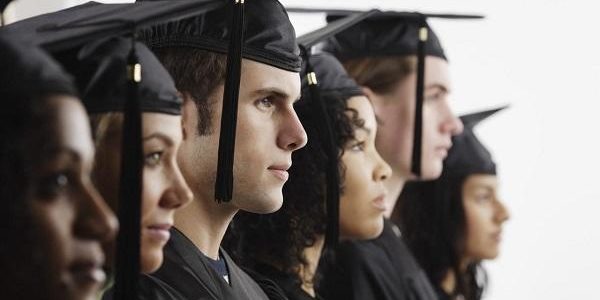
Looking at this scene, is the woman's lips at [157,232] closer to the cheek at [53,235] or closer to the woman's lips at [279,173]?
the cheek at [53,235]

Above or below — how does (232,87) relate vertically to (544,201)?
above

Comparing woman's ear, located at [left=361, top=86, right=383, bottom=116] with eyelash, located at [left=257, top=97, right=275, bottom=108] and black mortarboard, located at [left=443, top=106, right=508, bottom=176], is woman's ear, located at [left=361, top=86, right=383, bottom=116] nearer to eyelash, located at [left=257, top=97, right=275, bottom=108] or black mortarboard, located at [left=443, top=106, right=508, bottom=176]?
black mortarboard, located at [left=443, top=106, right=508, bottom=176]

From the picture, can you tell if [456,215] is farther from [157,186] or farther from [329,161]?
[157,186]

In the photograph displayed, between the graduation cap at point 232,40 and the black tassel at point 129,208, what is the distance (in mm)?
385

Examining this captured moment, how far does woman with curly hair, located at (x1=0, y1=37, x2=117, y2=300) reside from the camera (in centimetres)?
146

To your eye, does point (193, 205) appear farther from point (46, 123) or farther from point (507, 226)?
point (507, 226)

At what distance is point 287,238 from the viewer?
2.53 meters

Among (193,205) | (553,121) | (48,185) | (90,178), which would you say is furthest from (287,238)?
(553,121)

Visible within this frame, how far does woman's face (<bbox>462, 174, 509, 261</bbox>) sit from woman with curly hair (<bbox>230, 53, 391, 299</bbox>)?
0.85 metres

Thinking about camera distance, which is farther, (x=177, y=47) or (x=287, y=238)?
(x=287, y=238)

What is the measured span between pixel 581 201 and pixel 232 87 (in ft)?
10.4

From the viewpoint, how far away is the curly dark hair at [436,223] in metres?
3.52

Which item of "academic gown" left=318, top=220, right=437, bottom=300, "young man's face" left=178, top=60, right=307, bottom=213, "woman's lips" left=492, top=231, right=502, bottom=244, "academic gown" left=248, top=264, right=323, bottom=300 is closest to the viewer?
"young man's face" left=178, top=60, right=307, bottom=213

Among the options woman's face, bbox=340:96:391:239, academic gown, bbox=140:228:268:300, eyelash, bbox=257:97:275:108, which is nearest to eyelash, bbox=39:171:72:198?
academic gown, bbox=140:228:268:300
